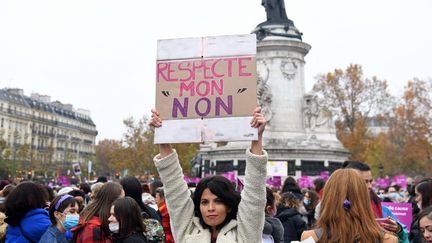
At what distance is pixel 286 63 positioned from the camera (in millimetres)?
34219

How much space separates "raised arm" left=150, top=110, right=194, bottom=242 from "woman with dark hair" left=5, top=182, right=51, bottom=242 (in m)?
2.06

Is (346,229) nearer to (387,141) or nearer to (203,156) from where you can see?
(203,156)

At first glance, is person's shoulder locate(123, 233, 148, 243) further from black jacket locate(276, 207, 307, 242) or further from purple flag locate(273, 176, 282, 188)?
purple flag locate(273, 176, 282, 188)

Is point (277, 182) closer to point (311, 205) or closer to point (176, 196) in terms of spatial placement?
point (311, 205)

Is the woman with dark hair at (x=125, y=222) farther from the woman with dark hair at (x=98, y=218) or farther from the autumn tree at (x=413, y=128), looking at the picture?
the autumn tree at (x=413, y=128)

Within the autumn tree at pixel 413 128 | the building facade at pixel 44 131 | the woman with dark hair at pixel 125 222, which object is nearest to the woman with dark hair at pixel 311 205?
the woman with dark hair at pixel 125 222

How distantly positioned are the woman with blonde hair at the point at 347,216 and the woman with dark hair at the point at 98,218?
2.30 meters

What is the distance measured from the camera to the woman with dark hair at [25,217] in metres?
5.38

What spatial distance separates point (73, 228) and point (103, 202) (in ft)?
1.42

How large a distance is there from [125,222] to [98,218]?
376 millimetres

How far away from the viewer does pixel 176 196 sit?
4012 millimetres

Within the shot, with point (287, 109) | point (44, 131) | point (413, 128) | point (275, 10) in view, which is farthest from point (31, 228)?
point (44, 131)

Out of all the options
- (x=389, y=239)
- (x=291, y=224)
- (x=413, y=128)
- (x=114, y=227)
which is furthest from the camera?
(x=413, y=128)

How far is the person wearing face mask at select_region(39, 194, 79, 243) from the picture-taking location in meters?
5.31
